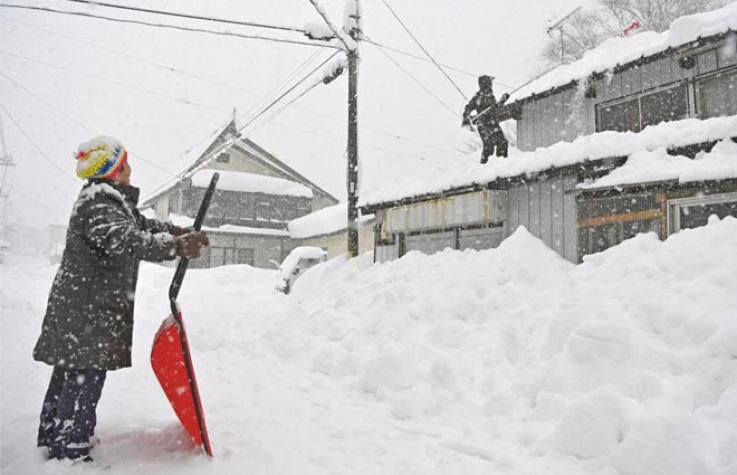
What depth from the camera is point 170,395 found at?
2.83m

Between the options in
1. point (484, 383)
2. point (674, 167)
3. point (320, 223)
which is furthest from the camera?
point (320, 223)

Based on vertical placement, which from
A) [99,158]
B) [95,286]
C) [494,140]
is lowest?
[95,286]

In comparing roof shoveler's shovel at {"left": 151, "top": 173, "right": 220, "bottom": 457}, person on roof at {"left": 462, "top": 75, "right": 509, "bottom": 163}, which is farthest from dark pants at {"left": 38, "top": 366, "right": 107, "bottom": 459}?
person on roof at {"left": 462, "top": 75, "right": 509, "bottom": 163}

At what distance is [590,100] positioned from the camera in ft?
30.8

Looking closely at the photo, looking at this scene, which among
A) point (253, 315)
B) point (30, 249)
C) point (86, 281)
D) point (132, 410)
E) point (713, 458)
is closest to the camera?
point (713, 458)

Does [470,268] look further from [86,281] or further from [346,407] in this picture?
[86,281]

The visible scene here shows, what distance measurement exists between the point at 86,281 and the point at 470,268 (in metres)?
4.70

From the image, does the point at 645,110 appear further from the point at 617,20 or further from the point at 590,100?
the point at 617,20

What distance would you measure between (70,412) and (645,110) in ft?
32.1

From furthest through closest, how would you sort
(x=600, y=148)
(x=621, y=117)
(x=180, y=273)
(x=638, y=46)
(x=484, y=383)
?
(x=621, y=117), (x=638, y=46), (x=600, y=148), (x=484, y=383), (x=180, y=273)

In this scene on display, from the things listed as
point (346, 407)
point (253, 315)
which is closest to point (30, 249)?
point (253, 315)

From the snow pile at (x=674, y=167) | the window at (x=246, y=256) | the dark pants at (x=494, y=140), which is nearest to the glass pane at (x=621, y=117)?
the dark pants at (x=494, y=140)

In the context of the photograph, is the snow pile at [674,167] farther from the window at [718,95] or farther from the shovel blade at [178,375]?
the shovel blade at [178,375]

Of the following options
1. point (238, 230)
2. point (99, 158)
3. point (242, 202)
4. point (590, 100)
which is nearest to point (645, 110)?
point (590, 100)
